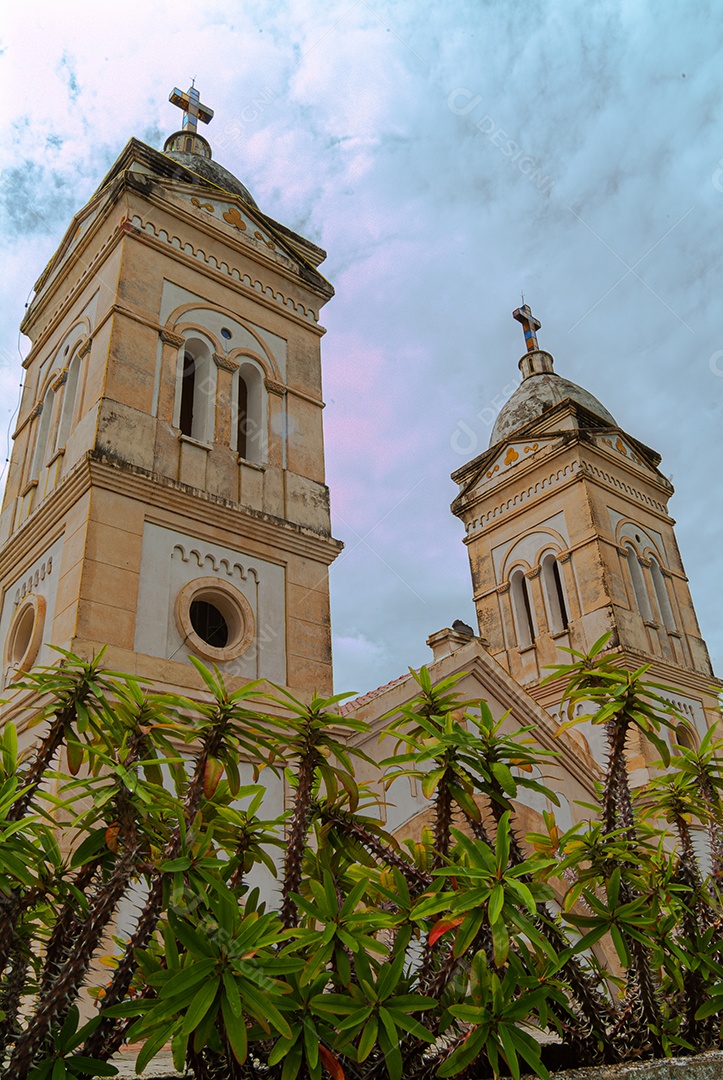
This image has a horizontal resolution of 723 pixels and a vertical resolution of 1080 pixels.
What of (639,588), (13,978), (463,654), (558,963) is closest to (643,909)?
(558,963)

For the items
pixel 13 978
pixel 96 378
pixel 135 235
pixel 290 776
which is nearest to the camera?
pixel 13 978

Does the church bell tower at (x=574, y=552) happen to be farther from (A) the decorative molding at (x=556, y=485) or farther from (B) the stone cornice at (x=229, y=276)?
(B) the stone cornice at (x=229, y=276)

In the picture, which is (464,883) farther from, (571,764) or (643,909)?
(571,764)

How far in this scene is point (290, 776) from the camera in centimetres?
360

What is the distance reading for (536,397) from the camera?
26422 mm

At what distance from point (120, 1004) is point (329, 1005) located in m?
0.64

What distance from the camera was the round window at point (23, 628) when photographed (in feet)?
37.6

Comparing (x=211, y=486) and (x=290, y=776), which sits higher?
(x=211, y=486)

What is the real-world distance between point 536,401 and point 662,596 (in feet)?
23.7

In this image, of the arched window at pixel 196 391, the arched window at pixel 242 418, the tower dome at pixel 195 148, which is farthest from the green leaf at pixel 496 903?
the tower dome at pixel 195 148

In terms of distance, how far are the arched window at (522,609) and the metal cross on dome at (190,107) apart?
13.6 metres

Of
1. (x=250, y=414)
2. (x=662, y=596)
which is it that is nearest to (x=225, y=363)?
(x=250, y=414)

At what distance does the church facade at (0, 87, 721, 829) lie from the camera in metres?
11.2

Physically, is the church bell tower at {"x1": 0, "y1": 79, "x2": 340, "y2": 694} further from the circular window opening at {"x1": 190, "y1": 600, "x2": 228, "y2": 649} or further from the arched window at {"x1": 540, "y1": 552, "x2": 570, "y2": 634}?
the arched window at {"x1": 540, "y1": 552, "x2": 570, "y2": 634}
